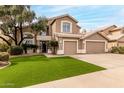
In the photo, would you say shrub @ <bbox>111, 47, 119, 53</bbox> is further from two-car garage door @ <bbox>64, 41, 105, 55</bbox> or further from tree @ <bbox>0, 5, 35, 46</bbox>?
tree @ <bbox>0, 5, 35, 46</bbox>

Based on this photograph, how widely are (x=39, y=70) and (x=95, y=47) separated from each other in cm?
255

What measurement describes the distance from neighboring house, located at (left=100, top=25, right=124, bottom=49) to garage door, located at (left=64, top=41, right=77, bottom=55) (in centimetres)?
128

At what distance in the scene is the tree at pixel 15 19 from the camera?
25.3 feet

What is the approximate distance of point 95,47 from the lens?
27.7ft

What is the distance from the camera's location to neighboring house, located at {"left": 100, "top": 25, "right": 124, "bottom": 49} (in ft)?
25.1

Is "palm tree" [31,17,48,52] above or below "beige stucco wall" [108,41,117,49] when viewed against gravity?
above

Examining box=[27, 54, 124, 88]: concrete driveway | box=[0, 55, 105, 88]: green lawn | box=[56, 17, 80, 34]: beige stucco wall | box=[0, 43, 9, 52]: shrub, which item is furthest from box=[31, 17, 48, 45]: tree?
box=[27, 54, 124, 88]: concrete driveway

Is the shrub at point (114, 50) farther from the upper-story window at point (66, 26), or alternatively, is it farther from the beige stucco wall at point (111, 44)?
the upper-story window at point (66, 26)

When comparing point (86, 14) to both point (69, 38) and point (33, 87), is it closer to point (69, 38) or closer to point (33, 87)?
point (69, 38)

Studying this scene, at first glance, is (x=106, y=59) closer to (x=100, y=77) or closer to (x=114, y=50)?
(x=114, y=50)

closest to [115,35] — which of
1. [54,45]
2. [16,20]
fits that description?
[54,45]

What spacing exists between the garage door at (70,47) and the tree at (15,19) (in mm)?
1634

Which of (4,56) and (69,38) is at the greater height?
(69,38)

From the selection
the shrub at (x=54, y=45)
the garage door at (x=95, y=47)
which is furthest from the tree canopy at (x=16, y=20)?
the garage door at (x=95, y=47)
